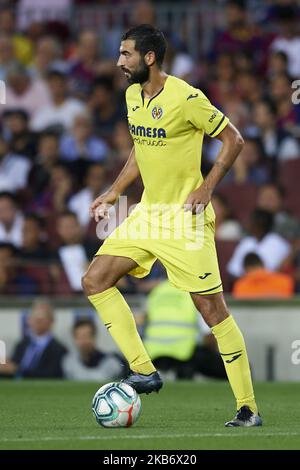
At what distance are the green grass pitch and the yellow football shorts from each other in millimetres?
871

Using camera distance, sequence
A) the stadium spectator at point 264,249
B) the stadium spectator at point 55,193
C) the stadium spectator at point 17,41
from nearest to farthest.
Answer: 1. the stadium spectator at point 264,249
2. the stadium spectator at point 55,193
3. the stadium spectator at point 17,41

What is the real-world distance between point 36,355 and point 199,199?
253 inches

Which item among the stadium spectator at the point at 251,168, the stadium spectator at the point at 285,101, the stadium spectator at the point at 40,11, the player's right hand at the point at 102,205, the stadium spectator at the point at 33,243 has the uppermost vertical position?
the stadium spectator at the point at 40,11

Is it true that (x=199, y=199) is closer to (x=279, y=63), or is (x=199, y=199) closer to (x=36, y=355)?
(x=36, y=355)

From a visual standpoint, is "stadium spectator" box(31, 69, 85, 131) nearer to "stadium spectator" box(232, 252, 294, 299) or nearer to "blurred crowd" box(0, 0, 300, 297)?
"blurred crowd" box(0, 0, 300, 297)

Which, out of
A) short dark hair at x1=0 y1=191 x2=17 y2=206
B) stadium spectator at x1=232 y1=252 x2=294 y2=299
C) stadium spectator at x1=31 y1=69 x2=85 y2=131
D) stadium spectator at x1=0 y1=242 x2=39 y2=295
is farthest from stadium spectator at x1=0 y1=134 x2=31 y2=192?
stadium spectator at x1=232 y1=252 x2=294 y2=299

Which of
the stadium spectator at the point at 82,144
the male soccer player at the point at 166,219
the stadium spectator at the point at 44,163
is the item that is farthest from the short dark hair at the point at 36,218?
the male soccer player at the point at 166,219

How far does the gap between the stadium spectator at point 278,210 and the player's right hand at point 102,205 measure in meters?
6.12

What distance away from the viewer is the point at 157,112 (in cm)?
797

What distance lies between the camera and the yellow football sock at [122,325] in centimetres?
805

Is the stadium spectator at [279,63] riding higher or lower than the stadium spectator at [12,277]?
higher

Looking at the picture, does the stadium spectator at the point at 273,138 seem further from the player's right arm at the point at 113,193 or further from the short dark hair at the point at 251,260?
the player's right arm at the point at 113,193

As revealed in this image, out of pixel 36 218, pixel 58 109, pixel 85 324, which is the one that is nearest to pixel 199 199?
pixel 85 324
